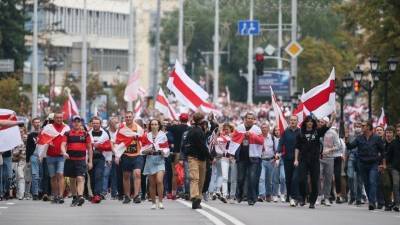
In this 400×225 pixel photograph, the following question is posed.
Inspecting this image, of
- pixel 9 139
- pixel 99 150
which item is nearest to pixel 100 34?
pixel 9 139

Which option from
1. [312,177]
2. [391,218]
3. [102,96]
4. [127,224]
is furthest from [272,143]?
[102,96]

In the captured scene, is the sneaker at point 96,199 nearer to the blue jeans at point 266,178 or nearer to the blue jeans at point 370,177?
the blue jeans at point 266,178

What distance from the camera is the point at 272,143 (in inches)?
1455

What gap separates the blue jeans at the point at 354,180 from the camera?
121 ft

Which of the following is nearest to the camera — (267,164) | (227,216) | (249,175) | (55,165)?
(227,216)

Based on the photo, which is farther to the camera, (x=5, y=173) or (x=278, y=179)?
(x=278, y=179)

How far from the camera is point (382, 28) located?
180 ft

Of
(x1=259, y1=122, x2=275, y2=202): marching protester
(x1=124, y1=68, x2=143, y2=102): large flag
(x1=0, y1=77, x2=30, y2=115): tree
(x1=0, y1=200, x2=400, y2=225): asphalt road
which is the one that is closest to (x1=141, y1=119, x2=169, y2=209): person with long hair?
(x1=0, y1=200, x2=400, y2=225): asphalt road

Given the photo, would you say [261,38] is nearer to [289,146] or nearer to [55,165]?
[289,146]

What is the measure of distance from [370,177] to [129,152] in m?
4.88

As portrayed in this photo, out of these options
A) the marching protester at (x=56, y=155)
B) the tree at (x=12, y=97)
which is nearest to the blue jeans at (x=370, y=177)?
the marching protester at (x=56, y=155)

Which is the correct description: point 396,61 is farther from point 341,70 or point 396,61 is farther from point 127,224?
point 341,70

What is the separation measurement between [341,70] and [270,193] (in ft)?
218

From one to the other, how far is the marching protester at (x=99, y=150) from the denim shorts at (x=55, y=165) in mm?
1035
